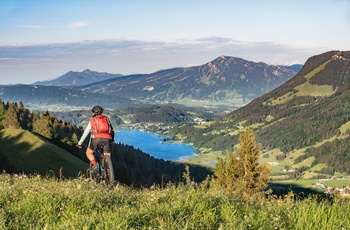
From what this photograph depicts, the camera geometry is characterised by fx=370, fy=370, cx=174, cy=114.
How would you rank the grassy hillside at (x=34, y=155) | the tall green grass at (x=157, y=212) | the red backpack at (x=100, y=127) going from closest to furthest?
the tall green grass at (x=157, y=212)
the red backpack at (x=100, y=127)
the grassy hillside at (x=34, y=155)

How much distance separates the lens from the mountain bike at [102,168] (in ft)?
50.3

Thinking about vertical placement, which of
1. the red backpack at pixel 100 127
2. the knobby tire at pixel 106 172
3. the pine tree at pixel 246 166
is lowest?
the pine tree at pixel 246 166

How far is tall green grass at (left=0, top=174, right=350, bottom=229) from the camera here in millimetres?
6305

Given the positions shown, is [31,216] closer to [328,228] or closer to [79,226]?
[79,226]

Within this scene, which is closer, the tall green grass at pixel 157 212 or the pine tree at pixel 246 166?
the tall green grass at pixel 157 212

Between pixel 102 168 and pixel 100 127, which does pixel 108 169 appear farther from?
pixel 100 127

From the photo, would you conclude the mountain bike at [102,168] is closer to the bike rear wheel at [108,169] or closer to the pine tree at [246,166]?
the bike rear wheel at [108,169]

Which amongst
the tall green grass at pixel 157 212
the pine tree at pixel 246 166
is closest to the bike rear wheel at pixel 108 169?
the tall green grass at pixel 157 212

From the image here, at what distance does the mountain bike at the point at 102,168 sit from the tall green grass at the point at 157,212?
254 inches

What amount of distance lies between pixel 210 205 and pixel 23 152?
7723 centimetres

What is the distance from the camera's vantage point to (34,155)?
77.2 meters

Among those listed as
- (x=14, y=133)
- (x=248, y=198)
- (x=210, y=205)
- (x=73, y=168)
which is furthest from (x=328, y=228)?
(x=14, y=133)

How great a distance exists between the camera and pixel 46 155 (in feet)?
257

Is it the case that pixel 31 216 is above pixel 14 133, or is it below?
above
